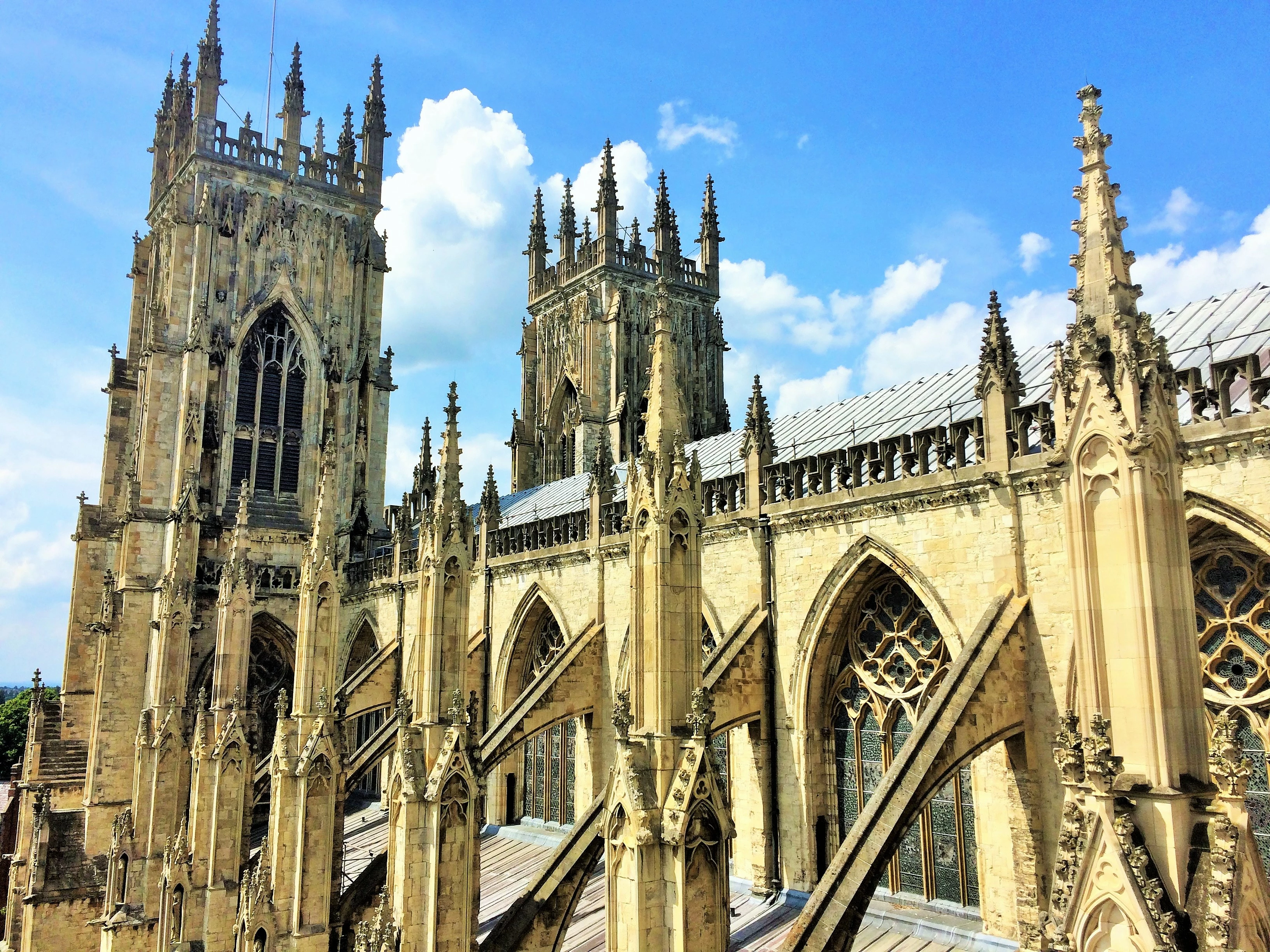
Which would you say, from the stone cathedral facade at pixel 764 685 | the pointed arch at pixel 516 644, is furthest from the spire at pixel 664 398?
the pointed arch at pixel 516 644

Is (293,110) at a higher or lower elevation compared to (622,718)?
higher

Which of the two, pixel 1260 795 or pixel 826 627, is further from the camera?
pixel 826 627

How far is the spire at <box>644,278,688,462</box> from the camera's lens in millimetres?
10633

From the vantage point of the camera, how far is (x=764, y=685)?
16.4 metres

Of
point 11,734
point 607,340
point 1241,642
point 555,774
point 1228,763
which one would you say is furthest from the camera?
point 11,734

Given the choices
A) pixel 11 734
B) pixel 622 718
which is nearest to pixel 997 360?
pixel 622 718

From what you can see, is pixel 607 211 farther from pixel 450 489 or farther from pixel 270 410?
pixel 450 489

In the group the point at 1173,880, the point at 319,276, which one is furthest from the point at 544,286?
the point at 1173,880

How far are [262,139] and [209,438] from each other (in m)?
12.0

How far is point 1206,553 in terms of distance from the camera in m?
11.5

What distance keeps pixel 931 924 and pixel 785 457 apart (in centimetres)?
968

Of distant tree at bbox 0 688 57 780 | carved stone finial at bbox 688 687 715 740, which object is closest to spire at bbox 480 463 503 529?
carved stone finial at bbox 688 687 715 740

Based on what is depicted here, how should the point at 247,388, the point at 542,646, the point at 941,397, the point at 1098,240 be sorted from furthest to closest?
the point at 247,388 < the point at 542,646 < the point at 941,397 < the point at 1098,240

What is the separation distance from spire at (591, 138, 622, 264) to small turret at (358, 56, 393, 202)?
34.3 ft
